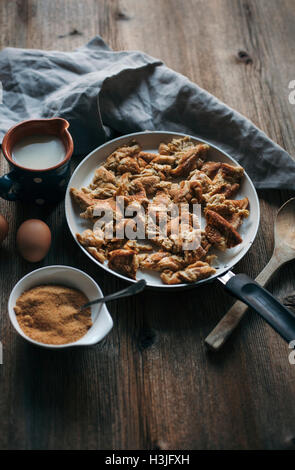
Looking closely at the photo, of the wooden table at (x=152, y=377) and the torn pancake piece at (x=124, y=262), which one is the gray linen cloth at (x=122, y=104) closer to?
the wooden table at (x=152, y=377)

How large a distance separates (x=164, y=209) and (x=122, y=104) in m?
0.70

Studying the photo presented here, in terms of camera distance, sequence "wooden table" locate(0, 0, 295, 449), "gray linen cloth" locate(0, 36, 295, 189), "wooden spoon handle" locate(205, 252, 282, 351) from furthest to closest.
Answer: "gray linen cloth" locate(0, 36, 295, 189), "wooden spoon handle" locate(205, 252, 282, 351), "wooden table" locate(0, 0, 295, 449)

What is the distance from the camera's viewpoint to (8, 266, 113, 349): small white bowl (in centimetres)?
156

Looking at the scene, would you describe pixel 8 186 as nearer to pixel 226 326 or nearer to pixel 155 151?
pixel 155 151

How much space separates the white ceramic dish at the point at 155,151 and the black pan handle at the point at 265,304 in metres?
0.11

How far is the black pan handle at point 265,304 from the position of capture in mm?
1526

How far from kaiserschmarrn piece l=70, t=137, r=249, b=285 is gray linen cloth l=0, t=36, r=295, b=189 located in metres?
0.19

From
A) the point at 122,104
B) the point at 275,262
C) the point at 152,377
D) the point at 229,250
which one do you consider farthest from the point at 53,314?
the point at 122,104

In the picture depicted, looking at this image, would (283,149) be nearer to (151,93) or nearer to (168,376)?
(151,93)

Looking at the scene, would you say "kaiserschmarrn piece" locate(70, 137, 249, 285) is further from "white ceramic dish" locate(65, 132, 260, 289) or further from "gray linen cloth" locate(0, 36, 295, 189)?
"gray linen cloth" locate(0, 36, 295, 189)

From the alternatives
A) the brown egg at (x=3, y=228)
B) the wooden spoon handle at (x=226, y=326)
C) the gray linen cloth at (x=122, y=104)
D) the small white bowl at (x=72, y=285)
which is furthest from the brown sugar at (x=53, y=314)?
the gray linen cloth at (x=122, y=104)

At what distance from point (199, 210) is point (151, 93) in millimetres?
785

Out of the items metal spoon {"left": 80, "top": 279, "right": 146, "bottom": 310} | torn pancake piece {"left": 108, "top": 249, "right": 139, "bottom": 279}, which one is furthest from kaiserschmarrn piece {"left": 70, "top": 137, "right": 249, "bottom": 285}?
metal spoon {"left": 80, "top": 279, "right": 146, "bottom": 310}
